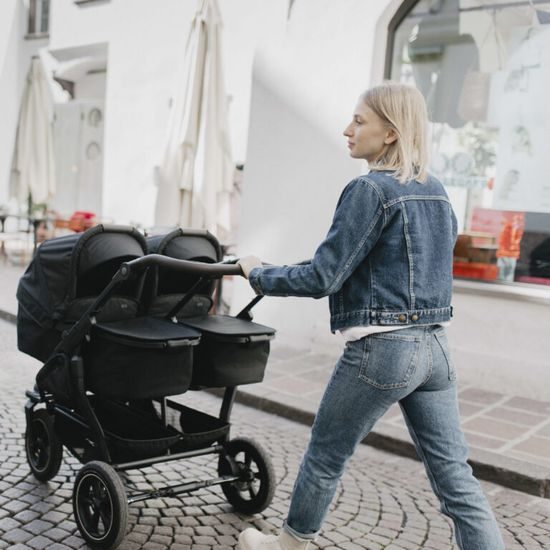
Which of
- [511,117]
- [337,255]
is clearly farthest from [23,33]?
[337,255]

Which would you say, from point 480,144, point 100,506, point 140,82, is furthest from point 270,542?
point 140,82

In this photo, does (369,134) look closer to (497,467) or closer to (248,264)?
(248,264)

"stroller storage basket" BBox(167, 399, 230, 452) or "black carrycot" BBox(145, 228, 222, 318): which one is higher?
"black carrycot" BBox(145, 228, 222, 318)

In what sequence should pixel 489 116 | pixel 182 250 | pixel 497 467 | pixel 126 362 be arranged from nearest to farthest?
pixel 126 362 < pixel 182 250 < pixel 497 467 < pixel 489 116

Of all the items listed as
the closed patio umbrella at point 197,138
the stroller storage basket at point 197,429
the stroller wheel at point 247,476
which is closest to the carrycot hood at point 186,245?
the stroller storage basket at point 197,429

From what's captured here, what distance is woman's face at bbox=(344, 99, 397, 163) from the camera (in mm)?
2564

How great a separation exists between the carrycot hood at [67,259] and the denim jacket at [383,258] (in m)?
1.02

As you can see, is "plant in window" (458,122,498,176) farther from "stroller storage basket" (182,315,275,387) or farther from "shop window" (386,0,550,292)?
"stroller storage basket" (182,315,275,387)

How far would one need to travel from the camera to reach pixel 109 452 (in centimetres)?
335

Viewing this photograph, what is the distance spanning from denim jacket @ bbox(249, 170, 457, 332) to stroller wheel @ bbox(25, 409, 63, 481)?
5.25ft

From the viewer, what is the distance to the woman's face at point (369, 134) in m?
2.56

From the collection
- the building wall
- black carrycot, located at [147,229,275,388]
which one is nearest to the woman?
black carrycot, located at [147,229,275,388]

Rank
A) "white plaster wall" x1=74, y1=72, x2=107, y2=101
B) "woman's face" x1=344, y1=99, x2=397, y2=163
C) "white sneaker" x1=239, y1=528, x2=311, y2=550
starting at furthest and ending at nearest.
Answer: "white plaster wall" x1=74, y1=72, x2=107, y2=101, "white sneaker" x1=239, y1=528, x2=311, y2=550, "woman's face" x1=344, y1=99, x2=397, y2=163

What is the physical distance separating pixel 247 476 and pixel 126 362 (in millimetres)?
883
